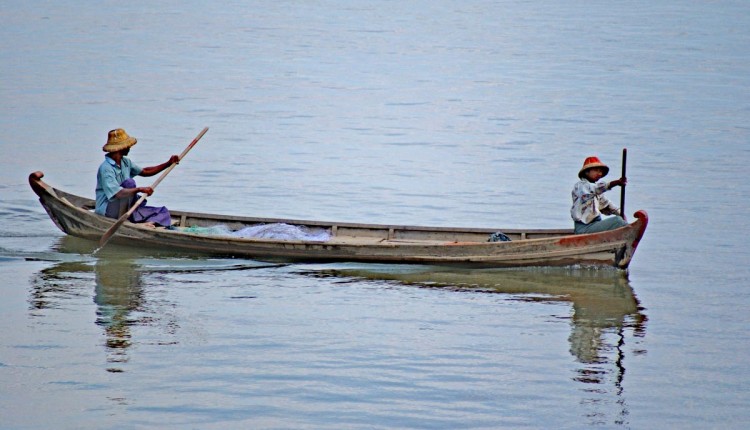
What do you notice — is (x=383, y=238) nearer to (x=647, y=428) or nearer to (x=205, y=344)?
(x=205, y=344)

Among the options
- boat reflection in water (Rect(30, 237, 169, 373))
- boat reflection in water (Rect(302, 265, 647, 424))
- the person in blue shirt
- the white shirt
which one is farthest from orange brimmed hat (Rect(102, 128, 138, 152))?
the white shirt

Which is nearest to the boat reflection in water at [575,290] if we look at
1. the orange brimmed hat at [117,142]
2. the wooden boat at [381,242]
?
the wooden boat at [381,242]

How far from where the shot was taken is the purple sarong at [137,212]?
13195mm

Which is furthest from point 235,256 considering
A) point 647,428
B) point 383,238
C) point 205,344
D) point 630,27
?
point 630,27

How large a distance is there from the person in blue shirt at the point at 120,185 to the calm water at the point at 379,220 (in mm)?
474

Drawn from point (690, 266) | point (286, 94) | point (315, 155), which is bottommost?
point (690, 266)

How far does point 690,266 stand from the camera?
13.9 metres

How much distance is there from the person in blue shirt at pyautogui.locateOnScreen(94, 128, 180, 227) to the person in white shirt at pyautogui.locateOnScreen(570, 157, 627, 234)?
4.31 m

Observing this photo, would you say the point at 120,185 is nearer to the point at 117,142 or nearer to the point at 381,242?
the point at 117,142

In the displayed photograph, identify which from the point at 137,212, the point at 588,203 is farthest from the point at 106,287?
the point at 588,203

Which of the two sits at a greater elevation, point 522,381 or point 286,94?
point 286,94

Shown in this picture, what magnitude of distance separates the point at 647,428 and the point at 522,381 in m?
1.18

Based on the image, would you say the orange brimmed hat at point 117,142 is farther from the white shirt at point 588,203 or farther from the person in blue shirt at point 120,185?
the white shirt at point 588,203

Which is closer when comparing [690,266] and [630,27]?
[690,266]
